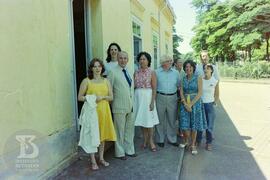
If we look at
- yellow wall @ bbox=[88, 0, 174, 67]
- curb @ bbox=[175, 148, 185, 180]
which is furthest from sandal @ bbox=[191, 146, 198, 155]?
yellow wall @ bbox=[88, 0, 174, 67]

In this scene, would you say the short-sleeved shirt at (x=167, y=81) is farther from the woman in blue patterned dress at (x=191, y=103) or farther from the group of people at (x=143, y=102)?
the woman in blue patterned dress at (x=191, y=103)

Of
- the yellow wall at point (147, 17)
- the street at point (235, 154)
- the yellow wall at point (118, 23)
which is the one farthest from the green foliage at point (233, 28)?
the street at point (235, 154)

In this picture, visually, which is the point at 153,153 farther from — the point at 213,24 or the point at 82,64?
the point at 213,24

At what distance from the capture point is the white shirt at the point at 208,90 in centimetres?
605

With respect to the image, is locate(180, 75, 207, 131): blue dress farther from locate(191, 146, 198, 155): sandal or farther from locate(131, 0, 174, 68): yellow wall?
locate(131, 0, 174, 68): yellow wall

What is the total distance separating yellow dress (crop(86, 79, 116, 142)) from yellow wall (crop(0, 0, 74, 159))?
418 millimetres

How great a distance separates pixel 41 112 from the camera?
3977 mm

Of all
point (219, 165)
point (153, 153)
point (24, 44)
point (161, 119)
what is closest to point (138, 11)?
point (161, 119)

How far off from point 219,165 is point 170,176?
3.57 ft

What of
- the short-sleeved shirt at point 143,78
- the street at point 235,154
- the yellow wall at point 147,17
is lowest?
the street at point 235,154

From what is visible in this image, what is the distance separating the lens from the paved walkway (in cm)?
452

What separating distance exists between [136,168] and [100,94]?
128 cm

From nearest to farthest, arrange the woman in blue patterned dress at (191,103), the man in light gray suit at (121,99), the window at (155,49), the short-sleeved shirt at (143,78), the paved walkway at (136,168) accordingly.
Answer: the paved walkway at (136,168)
the man in light gray suit at (121,99)
the short-sleeved shirt at (143,78)
the woman in blue patterned dress at (191,103)
the window at (155,49)
